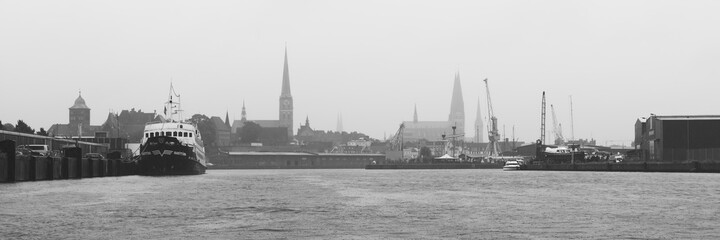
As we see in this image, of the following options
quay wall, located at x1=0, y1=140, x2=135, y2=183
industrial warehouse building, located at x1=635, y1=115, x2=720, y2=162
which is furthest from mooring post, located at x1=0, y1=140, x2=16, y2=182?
industrial warehouse building, located at x1=635, y1=115, x2=720, y2=162

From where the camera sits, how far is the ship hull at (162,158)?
353 ft

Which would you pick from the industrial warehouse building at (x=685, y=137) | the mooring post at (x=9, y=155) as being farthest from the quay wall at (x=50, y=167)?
the industrial warehouse building at (x=685, y=137)

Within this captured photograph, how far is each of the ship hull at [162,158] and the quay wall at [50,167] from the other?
13.8 feet

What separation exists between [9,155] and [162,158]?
1579 inches

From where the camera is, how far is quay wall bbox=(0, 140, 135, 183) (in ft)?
221

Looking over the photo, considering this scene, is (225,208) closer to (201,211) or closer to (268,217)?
(201,211)

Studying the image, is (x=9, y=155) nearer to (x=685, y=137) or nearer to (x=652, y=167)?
(x=652, y=167)

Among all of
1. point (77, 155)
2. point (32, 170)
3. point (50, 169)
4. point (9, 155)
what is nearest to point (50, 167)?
point (50, 169)

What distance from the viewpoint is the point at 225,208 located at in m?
45.6

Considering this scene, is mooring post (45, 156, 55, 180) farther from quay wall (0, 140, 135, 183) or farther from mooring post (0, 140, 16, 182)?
mooring post (0, 140, 16, 182)

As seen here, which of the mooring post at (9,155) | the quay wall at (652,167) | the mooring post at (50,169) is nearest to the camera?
the mooring post at (9,155)

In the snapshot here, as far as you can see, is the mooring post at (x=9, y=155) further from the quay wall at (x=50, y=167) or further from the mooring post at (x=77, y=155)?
the mooring post at (x=77, y=155)

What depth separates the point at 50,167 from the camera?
8031cm

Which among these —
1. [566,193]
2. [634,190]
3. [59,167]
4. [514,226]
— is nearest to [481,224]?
[514,226]
